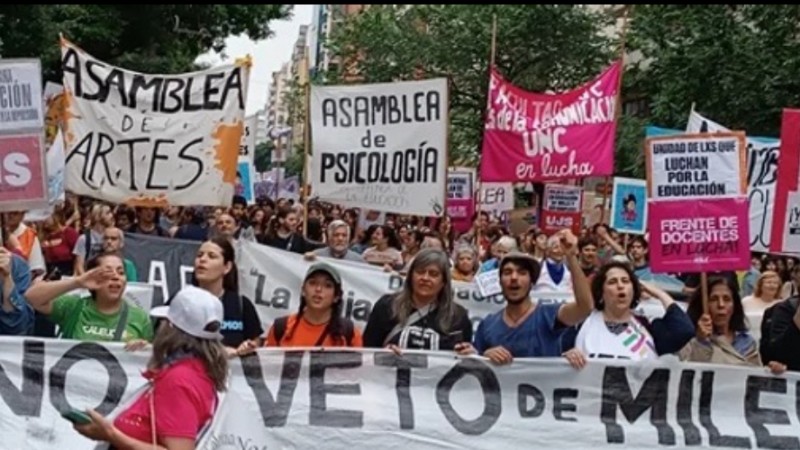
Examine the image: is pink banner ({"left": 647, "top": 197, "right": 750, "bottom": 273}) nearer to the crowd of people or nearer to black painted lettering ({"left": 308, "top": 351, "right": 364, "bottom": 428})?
the crowd of people

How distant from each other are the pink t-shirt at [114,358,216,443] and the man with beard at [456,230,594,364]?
2236mm

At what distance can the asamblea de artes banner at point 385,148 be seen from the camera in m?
11.0

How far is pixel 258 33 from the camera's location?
34.4m

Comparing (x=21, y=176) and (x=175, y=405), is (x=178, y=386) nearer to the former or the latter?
(x=175, y=405)

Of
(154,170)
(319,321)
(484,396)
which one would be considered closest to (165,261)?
(154,170)

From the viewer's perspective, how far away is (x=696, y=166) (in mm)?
7918

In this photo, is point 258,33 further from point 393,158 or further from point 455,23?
point 393,158

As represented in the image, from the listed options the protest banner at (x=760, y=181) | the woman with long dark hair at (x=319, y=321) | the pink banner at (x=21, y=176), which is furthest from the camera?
the protest banner at (x=760, y=181)

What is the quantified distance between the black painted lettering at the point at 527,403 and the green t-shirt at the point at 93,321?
1704mm

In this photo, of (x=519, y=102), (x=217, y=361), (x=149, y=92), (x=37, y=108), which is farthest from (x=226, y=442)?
(x=519, y=102)

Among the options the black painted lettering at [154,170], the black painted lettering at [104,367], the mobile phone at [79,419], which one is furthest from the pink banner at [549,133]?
the mobile phone at [79,419]

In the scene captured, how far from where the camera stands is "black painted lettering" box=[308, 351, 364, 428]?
6516 millimetres

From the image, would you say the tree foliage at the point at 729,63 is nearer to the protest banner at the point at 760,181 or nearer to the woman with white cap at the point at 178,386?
the protest banner at the point at 760,181

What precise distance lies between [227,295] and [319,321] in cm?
44
